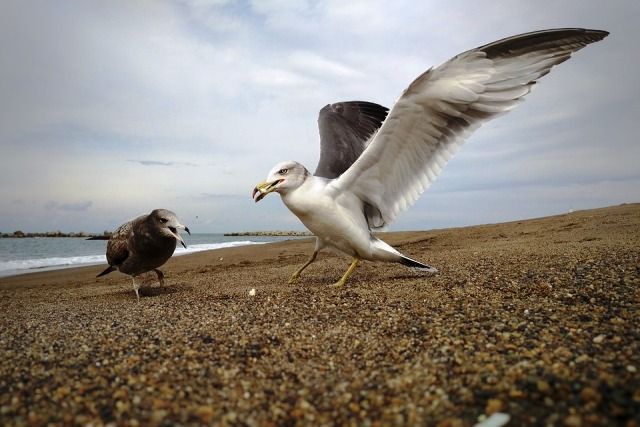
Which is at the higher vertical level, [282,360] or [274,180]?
[274,180]

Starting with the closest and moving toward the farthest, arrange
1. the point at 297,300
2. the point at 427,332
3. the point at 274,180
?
the point at 427,332, the point at 297,300, the point at 274,180

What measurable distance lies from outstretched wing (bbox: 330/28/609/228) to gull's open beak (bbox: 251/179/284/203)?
637 mm

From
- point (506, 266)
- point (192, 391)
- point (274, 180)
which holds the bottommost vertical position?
point (506, 266)

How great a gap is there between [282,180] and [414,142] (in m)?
1.43

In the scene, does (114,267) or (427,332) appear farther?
(114,267)

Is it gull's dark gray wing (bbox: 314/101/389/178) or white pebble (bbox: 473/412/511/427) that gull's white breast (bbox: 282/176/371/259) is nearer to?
gull's dark gray wing (bbox: 314/101/389/178)

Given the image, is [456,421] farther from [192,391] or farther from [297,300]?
[297,300]

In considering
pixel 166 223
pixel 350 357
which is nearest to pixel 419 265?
pixel 350 357

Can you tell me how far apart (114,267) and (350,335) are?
449cm

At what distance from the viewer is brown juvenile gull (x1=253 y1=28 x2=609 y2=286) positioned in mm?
3490

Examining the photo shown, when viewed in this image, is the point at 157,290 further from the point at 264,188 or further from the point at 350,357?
the point at 350,357

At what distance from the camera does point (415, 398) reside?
1577 mm

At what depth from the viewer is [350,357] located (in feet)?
6.90

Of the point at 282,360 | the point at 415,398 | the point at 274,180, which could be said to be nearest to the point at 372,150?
the point at 274,180
